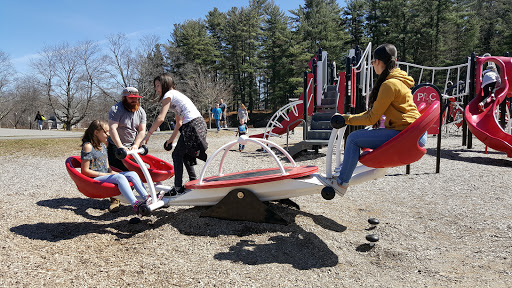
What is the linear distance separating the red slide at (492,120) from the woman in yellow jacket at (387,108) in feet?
17.5

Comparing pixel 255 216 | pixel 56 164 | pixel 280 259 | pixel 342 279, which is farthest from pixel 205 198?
pixel 56 164

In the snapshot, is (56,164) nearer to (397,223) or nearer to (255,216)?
(255,216)

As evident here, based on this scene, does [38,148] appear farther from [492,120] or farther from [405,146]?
[492,120]

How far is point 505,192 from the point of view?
15.4ft

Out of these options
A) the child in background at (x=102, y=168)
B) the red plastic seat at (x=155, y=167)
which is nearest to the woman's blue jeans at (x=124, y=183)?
the child in background at (x=102, y=168)

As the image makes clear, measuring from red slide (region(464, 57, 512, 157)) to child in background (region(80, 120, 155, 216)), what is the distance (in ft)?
22.5

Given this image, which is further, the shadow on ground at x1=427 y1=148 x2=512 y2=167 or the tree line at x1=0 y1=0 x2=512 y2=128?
the tree line at x1=0 y1=0 x2=512 y2=128

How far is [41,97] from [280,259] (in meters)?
35.8

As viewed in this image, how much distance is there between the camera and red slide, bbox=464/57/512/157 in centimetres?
700

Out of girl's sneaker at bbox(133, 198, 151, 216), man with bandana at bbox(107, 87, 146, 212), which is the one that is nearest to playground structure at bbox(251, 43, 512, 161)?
man with bandana at bbox(107, 87, 146, 212)

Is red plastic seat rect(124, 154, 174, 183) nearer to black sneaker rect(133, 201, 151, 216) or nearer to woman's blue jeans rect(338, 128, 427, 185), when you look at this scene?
black sneaker rect(133, 201, 151, 216)

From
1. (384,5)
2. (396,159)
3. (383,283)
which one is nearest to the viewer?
(383,283)

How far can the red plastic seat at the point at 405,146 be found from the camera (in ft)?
8.70

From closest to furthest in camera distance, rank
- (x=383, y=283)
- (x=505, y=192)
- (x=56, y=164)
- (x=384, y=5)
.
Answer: (x=383, y=283) → (x=505, y=192) → (x=56, y=164) → (x=384, y=5)
